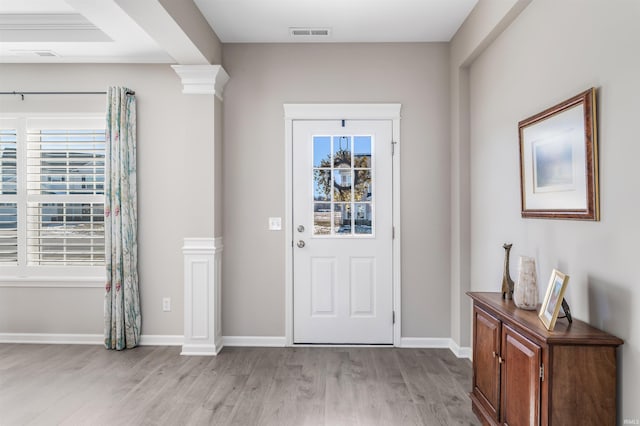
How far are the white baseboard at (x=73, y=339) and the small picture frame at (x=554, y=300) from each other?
10.2 ft

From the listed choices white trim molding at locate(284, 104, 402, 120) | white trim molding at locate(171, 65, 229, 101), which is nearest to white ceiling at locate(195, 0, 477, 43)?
white trim molding at locate(171, 65, 229, 101)

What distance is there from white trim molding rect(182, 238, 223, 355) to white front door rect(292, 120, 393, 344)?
746mm

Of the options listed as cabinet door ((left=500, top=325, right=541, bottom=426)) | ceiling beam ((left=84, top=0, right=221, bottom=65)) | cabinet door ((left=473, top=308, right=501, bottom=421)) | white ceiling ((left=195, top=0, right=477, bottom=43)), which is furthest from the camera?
white ceiling ((left=195, top=0, right=477, bottom=43))

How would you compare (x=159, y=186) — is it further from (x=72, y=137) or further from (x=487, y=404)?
(x=487, y=404)

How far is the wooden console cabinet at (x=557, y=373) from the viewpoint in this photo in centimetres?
161

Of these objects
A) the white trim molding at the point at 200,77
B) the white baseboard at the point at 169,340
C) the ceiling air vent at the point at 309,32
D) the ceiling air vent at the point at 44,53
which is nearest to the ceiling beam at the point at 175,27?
the white trim molding at the point at 200,77

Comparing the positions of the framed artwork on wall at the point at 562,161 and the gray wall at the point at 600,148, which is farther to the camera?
the framed artwork on wall at the point at 562,161

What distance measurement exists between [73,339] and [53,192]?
4.69 feet

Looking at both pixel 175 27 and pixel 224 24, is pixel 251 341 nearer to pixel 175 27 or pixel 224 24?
pixel 175 27

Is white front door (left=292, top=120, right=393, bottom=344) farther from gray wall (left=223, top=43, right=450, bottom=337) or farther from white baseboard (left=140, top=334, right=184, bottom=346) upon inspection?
white baseboard (left=140, top=334, right=184, bottom=346)

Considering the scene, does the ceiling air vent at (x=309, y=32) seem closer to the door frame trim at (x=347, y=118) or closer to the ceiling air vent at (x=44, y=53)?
the door frame trim at (x=347, y=118)

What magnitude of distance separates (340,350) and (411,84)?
8.31 feet

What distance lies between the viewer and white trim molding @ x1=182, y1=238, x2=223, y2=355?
3492 mm

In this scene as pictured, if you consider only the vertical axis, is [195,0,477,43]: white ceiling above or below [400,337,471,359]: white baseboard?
above
